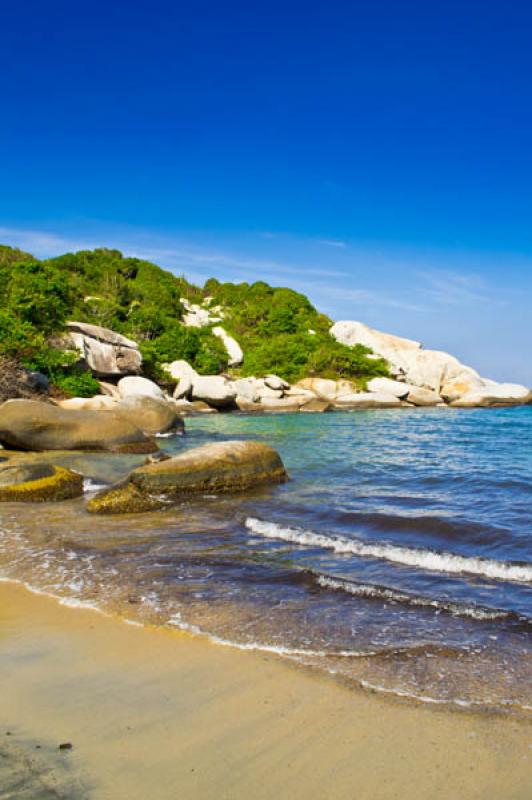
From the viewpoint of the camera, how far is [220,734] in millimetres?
2945

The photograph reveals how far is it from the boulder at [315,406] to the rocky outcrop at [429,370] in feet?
26.9

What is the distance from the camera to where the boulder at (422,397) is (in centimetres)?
4525

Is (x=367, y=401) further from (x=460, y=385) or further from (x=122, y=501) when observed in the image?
(x=122, y=501)

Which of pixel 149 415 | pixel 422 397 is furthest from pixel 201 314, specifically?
pixel 149 415

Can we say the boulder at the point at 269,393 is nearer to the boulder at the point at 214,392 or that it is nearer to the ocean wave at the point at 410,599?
the boulder at the point at 214,392

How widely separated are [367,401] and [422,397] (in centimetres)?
617

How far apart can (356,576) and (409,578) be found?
1.72 ft

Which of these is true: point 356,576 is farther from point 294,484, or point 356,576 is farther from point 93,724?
point 294,484

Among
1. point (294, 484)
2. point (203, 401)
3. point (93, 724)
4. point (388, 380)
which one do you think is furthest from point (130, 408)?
point (388, 380)

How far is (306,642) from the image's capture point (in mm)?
4223

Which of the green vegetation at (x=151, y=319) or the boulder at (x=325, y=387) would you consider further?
the boulder at (x=325, y=387)

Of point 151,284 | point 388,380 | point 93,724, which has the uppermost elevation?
point 151,284

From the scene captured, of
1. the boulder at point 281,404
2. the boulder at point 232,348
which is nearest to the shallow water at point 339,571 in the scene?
the boulder at point 281,404

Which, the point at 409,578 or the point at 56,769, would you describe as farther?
the point at 409,578
